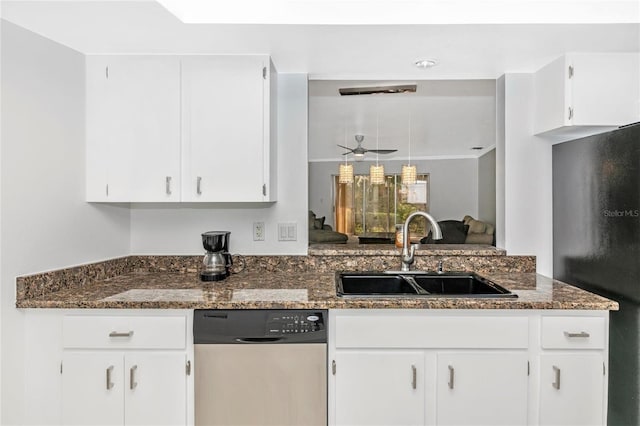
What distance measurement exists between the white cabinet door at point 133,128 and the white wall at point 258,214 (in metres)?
0.37

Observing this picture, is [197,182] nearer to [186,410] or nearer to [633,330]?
[186,410]

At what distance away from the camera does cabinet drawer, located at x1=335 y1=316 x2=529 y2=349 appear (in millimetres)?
1825

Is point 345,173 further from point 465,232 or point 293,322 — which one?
point 293,322

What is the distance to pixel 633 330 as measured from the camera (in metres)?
1.86

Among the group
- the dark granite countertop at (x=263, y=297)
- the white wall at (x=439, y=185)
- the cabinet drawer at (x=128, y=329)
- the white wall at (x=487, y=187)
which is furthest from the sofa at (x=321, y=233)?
the cabinet drawer at (x=128, y=329)

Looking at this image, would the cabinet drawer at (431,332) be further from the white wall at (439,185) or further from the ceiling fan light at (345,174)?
the ceiling fan light at (345,174)

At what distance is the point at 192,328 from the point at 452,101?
6.87 ft

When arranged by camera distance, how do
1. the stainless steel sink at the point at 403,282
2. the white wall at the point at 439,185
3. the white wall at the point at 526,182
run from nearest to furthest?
the stainless steel sink at the point at 403,282 < the white wall at the point at 526,182 < the white wall at the point at 439,185

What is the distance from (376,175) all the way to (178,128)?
4.42 ft

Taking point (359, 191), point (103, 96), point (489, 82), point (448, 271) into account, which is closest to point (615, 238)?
point (448, 271)

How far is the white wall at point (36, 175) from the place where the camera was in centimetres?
178

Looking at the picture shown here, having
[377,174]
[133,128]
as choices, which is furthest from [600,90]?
[133,128]

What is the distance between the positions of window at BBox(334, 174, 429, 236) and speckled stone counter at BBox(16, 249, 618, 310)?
0.43m

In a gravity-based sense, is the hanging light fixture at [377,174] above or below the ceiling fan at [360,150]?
below
